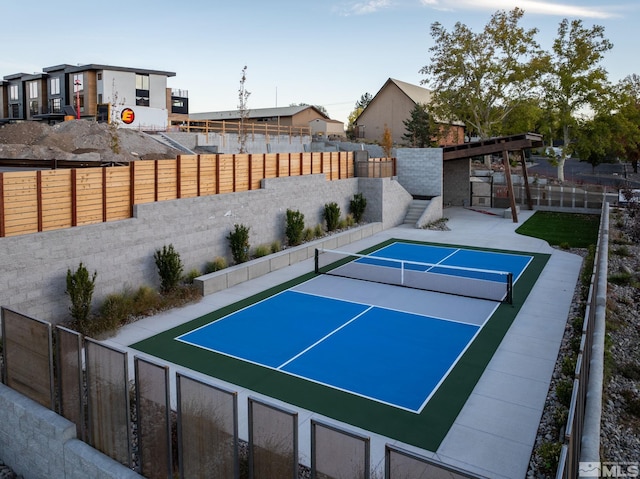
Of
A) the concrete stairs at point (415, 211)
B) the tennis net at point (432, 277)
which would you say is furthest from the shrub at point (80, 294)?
the concrete stairs at point (415, 211)

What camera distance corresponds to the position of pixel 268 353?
43.1ft

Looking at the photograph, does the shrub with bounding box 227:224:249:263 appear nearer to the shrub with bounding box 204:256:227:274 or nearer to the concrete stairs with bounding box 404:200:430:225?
the shrub with bounding box 204:256:227:274

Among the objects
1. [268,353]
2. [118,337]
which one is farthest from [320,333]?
[118,337]

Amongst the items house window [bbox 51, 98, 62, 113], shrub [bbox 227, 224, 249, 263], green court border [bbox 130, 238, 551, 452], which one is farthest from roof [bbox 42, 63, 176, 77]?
green court border [bbox 130, 238, 551, 452]

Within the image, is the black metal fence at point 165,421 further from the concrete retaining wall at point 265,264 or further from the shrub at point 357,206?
the shrub at point 357,206

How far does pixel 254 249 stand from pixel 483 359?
477 inches

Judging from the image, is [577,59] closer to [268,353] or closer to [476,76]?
[476,76]

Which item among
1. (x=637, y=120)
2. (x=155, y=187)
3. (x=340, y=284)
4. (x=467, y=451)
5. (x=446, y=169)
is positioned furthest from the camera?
(x=637, y=120)

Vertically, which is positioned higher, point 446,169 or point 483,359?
point 446,169

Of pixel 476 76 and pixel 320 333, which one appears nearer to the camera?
pixel 320 333

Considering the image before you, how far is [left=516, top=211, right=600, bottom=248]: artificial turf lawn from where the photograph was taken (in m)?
27.0

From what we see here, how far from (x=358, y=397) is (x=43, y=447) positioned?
5.69m

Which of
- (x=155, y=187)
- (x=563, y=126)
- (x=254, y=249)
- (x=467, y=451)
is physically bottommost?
(x=467, y=451)

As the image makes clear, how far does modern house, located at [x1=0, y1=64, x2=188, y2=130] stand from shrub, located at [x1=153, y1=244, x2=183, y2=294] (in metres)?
36.2
